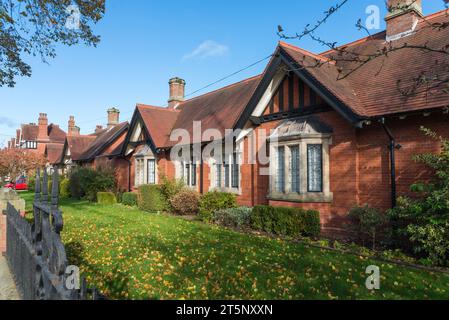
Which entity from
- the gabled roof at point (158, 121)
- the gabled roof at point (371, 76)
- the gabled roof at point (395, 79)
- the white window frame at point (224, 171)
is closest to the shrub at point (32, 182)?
the gabled roof at point (158, 121)

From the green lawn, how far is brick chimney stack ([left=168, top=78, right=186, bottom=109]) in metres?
16.9

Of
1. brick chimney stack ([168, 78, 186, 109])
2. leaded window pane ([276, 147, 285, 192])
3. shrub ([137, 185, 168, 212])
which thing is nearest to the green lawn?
leaded window pane ([276, 147, 285, 192])

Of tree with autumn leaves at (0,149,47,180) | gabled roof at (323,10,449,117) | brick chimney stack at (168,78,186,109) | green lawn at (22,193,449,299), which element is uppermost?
brick chimney stack at (168,78,186,109)

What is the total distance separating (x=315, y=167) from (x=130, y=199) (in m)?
12.8

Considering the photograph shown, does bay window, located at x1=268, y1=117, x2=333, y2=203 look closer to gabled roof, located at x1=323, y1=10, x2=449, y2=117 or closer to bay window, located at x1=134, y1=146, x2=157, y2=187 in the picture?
gabled roof, located at x1=323, y1=10, x2=449, y2=117

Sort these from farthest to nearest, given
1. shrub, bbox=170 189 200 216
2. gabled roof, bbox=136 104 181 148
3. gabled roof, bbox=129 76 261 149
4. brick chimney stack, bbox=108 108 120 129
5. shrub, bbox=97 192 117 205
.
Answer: brick chimney stack, bbox=108 108 120 129, shrub, bbox=97 192 117 205, gabled roof, bbox=136 104 181 148, gabled roof, bbox=129 76 261 149, shrub, bbox=170 189 200 216

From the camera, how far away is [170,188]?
52.3 feet

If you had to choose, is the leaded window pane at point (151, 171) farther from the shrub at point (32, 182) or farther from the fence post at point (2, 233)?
the shrub at point (32, 182)

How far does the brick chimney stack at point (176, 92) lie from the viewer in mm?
24875

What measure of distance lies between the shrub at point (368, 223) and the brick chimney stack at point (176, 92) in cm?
1866

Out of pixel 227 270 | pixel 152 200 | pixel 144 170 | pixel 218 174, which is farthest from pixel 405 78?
pixel 144 170

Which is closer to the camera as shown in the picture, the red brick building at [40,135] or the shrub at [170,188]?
the shrub at [170,188]

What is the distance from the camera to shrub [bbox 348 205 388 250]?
804cm

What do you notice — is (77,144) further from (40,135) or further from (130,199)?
(40,135)
